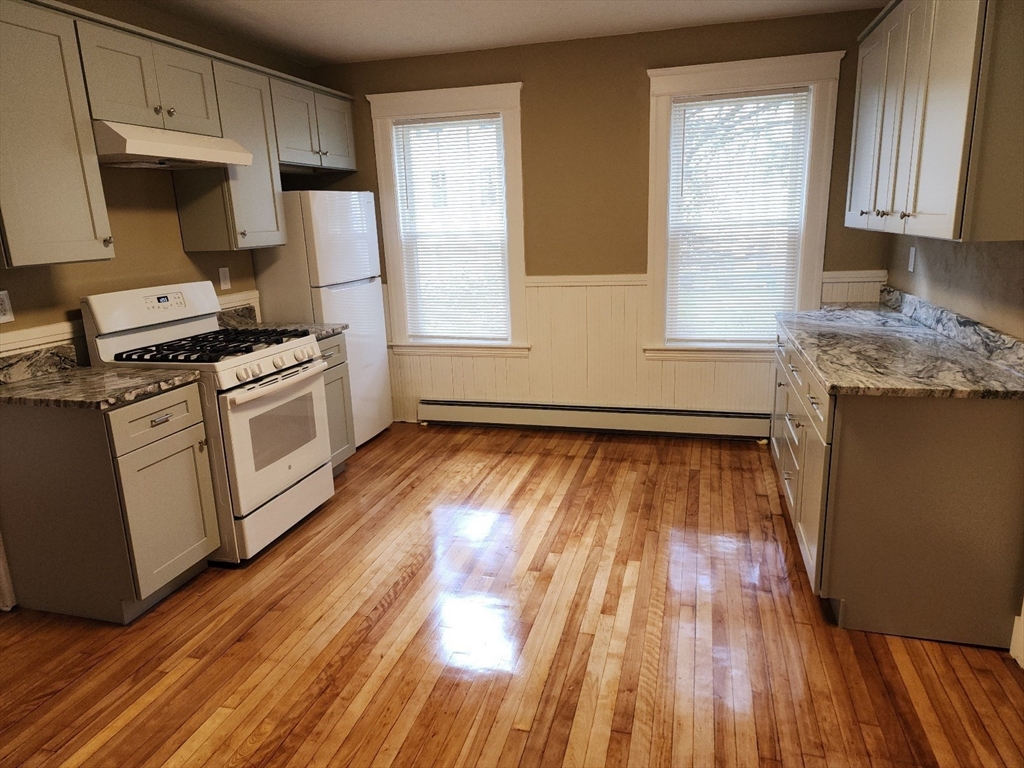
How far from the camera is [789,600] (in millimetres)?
2607

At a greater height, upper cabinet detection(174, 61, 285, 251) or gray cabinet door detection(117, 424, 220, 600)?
upper cabinet detection(174, 61, 285, 251)

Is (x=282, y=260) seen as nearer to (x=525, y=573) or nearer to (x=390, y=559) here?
(x=390, y=559)

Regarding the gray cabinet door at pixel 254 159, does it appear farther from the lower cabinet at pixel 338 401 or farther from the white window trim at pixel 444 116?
the white window trim at pixel 444 116

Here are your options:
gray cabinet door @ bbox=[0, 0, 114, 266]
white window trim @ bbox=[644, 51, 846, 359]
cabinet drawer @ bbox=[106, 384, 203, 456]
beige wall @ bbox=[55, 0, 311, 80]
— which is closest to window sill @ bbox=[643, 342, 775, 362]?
white window trim @ bbox=[644, 51, 846, 359]

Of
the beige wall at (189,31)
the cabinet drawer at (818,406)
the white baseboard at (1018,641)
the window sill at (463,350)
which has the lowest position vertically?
the white baseboard at (1018,641)

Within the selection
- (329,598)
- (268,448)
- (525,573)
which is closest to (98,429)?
(268,448)

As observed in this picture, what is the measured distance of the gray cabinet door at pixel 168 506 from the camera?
2.50 m

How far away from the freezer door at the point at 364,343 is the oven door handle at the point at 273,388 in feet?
2.18

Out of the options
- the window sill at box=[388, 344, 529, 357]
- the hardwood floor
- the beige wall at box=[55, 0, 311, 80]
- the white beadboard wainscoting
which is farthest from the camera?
the window sill at box=[388, 344, 529, 357]

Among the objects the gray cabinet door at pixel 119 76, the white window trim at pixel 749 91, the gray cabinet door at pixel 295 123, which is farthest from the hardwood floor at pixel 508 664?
the gray cabinet door at pixel 295 123

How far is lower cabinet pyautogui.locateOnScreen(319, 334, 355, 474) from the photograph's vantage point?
3.88m

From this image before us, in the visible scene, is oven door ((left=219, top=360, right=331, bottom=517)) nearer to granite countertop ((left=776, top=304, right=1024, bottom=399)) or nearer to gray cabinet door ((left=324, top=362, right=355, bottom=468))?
gray cabinet door ((left=324, top=362, right=355, bottom=468))

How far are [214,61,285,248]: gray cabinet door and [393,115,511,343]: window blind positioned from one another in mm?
1126

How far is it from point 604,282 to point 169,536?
2979 mm
